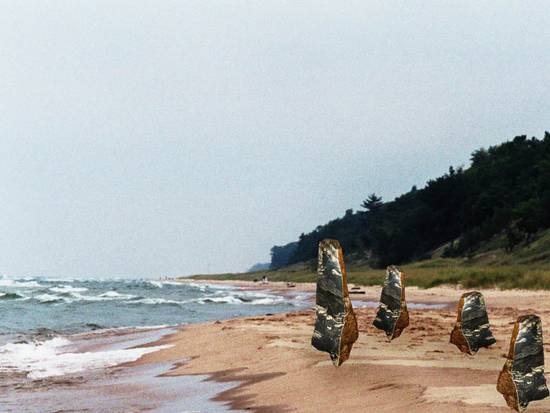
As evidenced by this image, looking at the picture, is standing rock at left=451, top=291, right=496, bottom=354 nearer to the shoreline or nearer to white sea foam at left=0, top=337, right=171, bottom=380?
the shoreline

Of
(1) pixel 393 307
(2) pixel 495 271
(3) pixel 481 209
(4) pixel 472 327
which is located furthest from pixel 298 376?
(3) pixel 481 209

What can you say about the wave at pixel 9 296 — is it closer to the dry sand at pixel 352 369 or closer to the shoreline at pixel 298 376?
the dry sand at pixel 352 369

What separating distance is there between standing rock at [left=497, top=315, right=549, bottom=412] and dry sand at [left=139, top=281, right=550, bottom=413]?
0.50 ft

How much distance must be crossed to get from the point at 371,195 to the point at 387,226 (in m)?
19.8

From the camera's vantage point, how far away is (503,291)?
1420 inches

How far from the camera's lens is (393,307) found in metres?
14.8

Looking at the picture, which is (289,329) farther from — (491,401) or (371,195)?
(371,195)

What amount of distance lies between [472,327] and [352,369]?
3516 mm

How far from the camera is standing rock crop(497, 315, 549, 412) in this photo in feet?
24.5

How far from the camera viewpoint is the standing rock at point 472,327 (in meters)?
12.5

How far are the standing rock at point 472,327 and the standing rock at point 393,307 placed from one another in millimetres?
1698

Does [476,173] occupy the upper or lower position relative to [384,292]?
upper

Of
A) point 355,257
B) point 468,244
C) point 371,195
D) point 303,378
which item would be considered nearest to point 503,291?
point 303,378

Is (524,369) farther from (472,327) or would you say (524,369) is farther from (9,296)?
(9,296)
